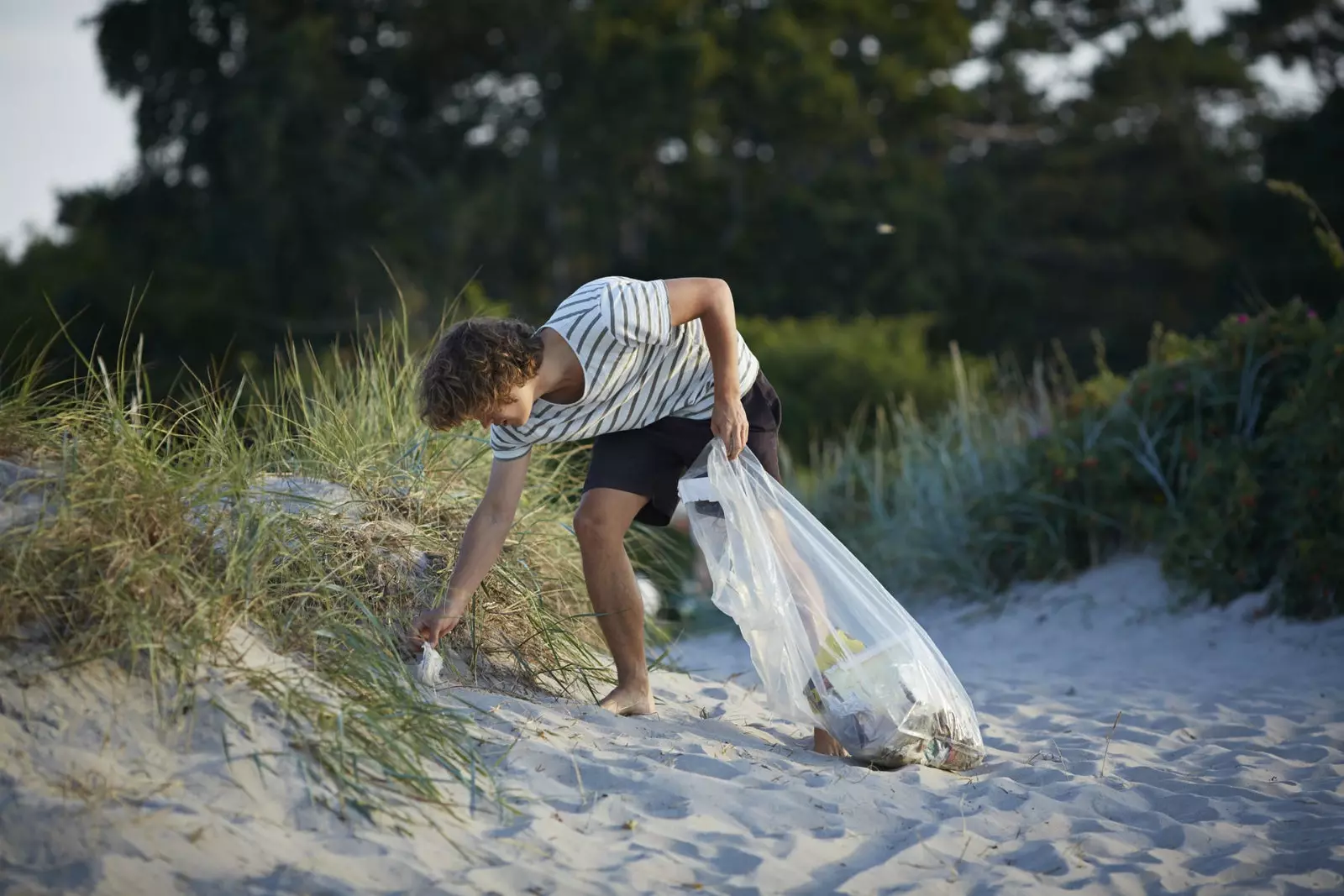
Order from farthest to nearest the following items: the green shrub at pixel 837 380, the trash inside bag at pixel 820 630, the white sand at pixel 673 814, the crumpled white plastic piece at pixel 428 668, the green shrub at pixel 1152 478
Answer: the green shrub at pixel 837 380 → the green shrub at pixel 1152 478 → the trash inside bag at pixel 820 630 → the crumpled white plastic piece at pixel 428 668 → the white sand at pixel 673 814

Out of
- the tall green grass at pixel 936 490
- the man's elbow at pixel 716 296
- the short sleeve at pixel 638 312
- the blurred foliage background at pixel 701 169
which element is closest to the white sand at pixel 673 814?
the short sleeve at pixel 638 312

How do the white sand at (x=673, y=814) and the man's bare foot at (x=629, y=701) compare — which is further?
the man's bare foot at (x=629, y=701)

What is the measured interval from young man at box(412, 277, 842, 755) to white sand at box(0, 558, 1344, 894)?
0.33 metres

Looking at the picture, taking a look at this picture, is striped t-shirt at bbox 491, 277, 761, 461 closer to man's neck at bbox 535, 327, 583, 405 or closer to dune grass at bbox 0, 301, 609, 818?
man's neck at bbox 535, 327, 583, 405

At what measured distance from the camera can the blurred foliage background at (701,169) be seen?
69.3ft

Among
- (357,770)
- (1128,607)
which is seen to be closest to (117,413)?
(357,770)

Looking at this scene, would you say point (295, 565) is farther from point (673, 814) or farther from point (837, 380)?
point (837, 380)

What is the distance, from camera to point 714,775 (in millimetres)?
3396

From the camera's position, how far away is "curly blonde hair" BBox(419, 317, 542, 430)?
3328mm

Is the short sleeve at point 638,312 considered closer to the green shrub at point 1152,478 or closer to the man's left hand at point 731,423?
the man's left hand at point 731,423

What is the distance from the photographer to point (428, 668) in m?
3.48

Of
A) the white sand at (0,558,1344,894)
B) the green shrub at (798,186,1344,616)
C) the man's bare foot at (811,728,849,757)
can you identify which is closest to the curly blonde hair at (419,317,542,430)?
the white sand at (0,558,1344,894)

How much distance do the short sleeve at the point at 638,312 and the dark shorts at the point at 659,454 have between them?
34 centimetres

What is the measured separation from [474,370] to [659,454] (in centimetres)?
70
